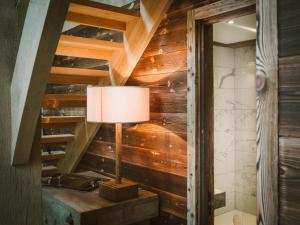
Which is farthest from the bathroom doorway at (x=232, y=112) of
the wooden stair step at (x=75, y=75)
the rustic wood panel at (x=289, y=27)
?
the rustic wood panel at (x=289, y=27)

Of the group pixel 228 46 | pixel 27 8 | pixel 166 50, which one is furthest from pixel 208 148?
pixel 228 46

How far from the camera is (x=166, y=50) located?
7.65ft

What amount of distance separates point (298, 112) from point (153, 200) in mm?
A: 1685

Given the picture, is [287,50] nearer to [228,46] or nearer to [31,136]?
[31,136]

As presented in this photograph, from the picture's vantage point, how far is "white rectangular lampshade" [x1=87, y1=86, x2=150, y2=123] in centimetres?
208

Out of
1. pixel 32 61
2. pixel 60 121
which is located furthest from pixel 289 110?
pixel 60 121

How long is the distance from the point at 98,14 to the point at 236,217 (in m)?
3.15

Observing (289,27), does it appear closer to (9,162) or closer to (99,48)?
(9,162)

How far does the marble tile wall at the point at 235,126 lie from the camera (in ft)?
13.8

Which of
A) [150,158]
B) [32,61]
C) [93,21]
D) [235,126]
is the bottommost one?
[150,158]

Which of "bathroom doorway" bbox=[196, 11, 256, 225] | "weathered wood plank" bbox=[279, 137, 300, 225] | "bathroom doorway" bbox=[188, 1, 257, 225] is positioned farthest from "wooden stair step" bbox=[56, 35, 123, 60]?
"bathroom doorway" bbox=[196, 11, 256, 225]

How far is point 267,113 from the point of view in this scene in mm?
888

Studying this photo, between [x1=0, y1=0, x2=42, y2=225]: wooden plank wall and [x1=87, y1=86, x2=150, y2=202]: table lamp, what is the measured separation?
103 centimetres

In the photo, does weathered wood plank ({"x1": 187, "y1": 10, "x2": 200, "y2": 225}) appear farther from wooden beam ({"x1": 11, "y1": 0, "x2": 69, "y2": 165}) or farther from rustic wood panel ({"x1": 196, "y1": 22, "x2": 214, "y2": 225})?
wooden beam ({"x1": 11, "y1": 0, "x2": 69, "y2": 165})
